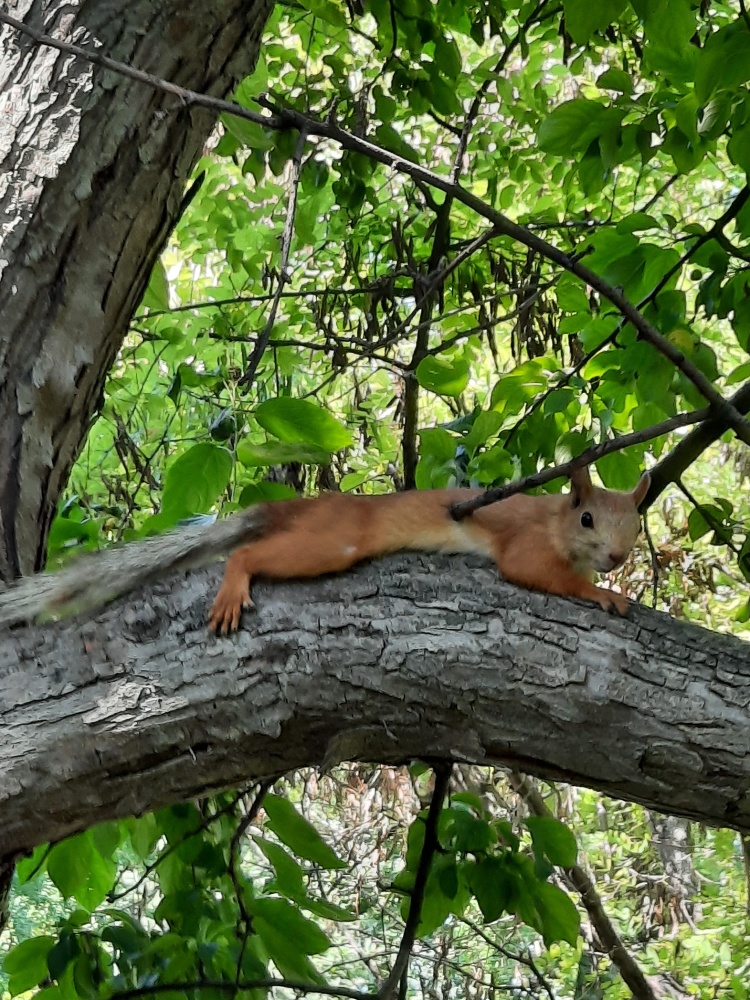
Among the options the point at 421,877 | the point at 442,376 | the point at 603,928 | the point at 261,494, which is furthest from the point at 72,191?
the point at 603,928

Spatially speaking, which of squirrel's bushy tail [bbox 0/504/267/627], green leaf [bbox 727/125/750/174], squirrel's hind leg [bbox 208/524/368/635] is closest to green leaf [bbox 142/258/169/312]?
squirrel's bushy tail [bbox 0/504/267/627]

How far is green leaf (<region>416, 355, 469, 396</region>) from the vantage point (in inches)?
76.4

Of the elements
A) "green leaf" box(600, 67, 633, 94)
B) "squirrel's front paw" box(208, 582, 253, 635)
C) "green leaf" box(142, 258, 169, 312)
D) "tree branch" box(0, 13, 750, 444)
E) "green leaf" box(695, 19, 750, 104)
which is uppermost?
"green leaf" box(600, 67, 633, 94)

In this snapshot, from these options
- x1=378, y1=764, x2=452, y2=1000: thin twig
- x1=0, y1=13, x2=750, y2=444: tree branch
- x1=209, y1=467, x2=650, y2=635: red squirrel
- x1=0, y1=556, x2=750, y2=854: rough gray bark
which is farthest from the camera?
x1=378, y1=764, x2=452, y2=1000: thin twig

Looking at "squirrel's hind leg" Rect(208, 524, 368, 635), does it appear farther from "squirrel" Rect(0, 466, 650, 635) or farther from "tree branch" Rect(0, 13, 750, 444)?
"tree branch" Rect(0, 13, 750, 444)

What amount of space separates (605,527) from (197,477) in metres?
0.90

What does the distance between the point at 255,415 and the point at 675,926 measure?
3.78 meters

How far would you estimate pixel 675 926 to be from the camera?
14.5ft

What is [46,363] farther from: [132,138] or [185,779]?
[185,779]

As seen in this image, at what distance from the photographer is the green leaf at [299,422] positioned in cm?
177

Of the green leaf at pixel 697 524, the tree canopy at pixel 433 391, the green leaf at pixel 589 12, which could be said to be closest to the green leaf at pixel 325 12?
the tree canopy at pixel 433 391

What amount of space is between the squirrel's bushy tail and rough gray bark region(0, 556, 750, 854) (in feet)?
0.21

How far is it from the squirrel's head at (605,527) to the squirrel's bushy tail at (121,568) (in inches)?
28.9

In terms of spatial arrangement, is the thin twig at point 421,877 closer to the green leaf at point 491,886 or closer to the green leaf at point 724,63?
the green leaf at point 491,886
